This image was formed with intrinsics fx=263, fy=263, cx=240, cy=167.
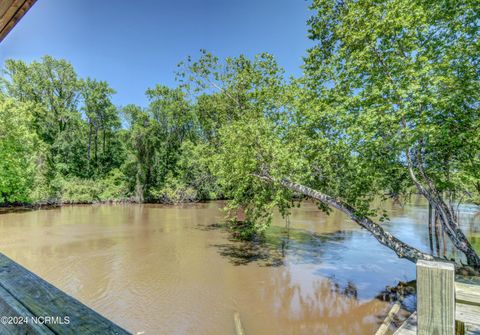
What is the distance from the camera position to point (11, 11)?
4.07ft

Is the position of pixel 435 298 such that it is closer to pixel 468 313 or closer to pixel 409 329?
pixel 468 313

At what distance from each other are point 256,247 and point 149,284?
4.91 m

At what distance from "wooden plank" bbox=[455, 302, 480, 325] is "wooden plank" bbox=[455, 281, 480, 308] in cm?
2

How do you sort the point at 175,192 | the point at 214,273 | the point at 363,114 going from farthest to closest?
the point at 175,192
the point at 214,273
the point at 363,114

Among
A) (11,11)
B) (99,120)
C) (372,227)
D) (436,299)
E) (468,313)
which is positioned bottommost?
(372,227)

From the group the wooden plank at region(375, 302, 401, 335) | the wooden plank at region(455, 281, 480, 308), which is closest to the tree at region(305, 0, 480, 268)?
the wooden plank at region(375, 302, 401, 335)

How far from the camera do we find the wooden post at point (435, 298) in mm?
890

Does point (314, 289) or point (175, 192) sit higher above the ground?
point (175, 192)

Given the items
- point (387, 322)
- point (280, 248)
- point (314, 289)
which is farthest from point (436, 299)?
point (280, 248)

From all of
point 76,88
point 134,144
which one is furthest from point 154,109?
point 76,88

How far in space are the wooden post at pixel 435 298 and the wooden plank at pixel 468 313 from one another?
1.43 ft

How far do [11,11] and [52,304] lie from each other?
4.36 ft

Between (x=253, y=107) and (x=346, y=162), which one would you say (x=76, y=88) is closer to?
(x=253, y=107)

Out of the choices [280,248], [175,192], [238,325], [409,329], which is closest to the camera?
[409,329]
